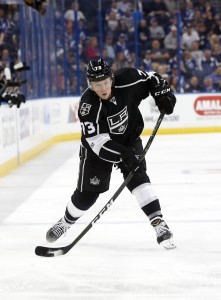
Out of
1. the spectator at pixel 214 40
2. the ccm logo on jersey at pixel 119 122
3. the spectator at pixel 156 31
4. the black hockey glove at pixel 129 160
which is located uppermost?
the ccm logo on jersey at pixel 119 122

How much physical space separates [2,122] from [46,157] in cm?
195

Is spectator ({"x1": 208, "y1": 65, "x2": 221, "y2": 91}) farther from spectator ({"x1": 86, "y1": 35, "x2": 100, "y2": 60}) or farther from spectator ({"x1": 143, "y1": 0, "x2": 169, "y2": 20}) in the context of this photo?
spectator ({"x1": 86, "y1": 35, "x2": 100, "y2": 60})

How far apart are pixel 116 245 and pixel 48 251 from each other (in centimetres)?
43

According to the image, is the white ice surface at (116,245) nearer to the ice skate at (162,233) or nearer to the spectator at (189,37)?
the ice skate at (162,233)

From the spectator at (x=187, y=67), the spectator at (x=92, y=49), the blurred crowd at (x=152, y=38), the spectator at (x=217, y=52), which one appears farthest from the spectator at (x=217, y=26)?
the spectator at (x=92, y=49)

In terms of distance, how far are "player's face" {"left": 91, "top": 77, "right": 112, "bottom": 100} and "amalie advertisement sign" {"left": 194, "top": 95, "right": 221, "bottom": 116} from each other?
9.39 metres

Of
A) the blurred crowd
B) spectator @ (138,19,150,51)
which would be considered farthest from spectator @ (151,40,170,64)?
spectator @ (138,19,150,51)

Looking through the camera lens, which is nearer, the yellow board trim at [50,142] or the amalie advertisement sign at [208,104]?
the yellow board trim at [50,142]

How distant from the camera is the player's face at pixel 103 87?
12.4ft

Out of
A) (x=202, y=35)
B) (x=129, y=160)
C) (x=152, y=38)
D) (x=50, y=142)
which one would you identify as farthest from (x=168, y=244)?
(x=202, y=35)

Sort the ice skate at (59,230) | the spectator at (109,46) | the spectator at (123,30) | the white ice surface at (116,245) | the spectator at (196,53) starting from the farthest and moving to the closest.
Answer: the spectator at (196,53) → the spectator at (123,30) → the spectator at (109,46) → the ice skate at (59,230) → the white ice surface at (116,245)

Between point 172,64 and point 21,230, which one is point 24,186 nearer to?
point 21,230

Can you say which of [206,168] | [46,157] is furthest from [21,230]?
[46,157]

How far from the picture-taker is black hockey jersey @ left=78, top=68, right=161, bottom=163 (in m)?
3.79
